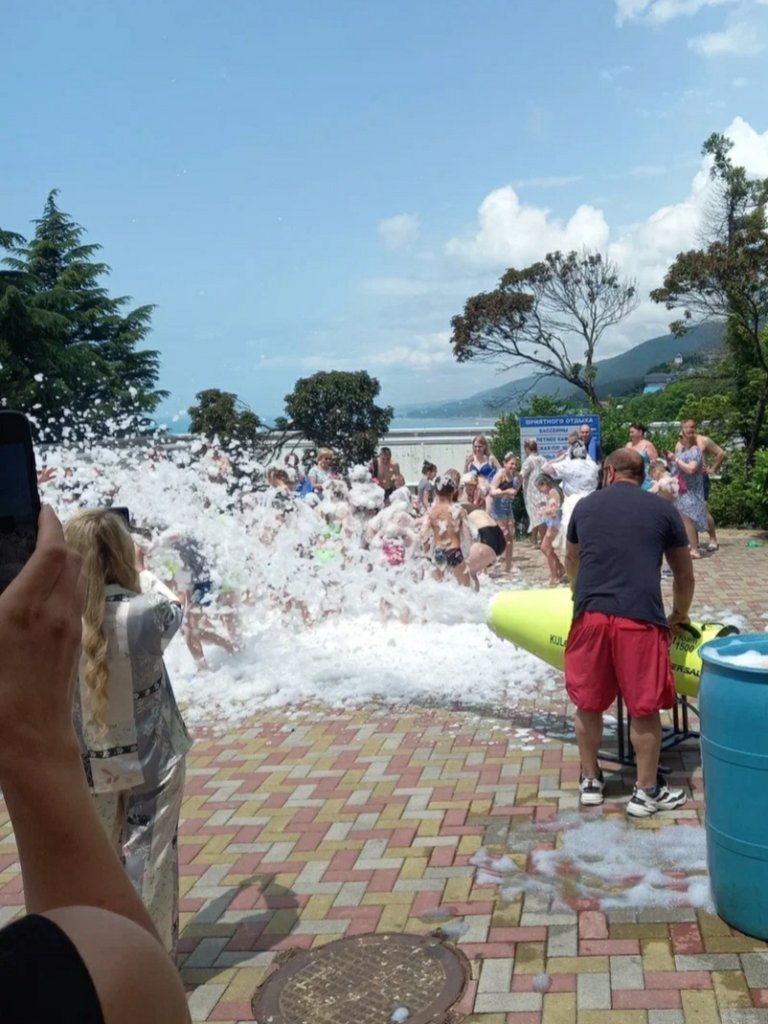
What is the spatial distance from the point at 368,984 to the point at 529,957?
609 millimetres

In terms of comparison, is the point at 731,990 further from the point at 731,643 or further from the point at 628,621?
the point at 628,621

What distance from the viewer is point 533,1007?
352 cm

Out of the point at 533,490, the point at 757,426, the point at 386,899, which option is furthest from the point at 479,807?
the point at 757,426

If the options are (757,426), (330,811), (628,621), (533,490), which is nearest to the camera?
(628,621)

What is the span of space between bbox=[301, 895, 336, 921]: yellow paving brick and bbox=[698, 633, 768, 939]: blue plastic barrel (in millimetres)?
1600

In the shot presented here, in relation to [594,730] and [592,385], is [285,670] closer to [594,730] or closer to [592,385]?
[594,730]

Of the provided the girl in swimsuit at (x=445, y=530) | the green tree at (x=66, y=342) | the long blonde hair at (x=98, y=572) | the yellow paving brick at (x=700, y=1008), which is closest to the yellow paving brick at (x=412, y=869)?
the yellow paving brick at (x=700, y=1008)

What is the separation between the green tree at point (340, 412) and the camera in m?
28.3

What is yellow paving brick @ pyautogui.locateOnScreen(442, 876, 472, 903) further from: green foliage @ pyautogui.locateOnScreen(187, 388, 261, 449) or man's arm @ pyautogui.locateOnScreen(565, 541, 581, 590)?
green foliage @ pyautogui.locateOnScreen(187, 388, 261, 449)

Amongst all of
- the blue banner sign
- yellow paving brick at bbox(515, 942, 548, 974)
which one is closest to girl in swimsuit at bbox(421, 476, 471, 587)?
the blue banner sign

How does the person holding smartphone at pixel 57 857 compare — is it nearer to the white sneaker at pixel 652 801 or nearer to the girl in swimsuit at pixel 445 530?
the white sneaker at pixel 652 801

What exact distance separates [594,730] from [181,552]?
15.2ft

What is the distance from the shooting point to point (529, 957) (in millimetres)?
3848

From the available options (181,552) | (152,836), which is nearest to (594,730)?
(152,836)
